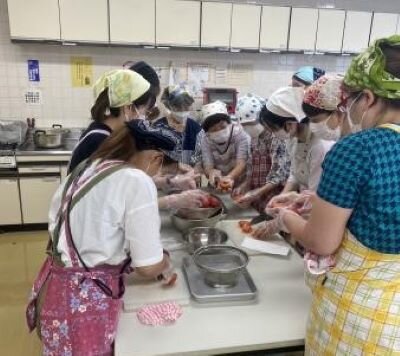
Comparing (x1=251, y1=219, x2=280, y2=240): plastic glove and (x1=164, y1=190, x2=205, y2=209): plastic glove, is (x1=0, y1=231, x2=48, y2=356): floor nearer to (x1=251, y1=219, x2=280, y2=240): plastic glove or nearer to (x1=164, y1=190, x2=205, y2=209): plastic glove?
(x1=164, y1=190, x2=205, y2=209): plastic glove

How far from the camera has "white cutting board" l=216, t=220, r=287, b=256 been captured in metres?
1.76

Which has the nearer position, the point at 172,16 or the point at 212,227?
the point at 212,227

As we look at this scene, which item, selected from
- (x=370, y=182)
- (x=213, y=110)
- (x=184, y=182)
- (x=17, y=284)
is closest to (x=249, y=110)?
(x=213, y=110)

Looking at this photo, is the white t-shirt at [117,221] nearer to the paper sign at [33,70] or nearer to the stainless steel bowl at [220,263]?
the stainless steel bowl at [220,263]

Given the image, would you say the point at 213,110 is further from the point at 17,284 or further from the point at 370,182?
the point at 17,284

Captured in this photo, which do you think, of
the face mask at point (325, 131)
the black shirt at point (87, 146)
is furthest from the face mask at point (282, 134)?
the black shirt at point (87, 146)

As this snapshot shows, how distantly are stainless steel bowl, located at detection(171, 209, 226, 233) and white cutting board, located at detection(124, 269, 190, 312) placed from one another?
0.39m

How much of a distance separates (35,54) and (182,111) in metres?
2.25

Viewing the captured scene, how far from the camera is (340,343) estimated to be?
103 centimetres

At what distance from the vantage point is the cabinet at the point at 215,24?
147 inches

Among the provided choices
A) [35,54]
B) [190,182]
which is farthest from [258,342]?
[35,54]

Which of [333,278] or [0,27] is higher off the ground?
[0,27]

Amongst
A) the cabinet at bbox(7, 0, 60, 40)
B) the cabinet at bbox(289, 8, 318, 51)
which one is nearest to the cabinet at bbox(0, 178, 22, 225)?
the cabinet at bbox(7, 0, 60, 40)

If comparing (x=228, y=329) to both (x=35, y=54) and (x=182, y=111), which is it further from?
(x=35, y=54)
